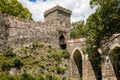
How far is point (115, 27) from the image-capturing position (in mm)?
10633

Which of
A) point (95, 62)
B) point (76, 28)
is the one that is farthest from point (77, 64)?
point (76, 28)

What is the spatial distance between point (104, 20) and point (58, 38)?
1213 centimetres

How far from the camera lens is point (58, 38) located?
891 inches

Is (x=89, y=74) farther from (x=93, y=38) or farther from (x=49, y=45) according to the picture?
(x=93, y=38)

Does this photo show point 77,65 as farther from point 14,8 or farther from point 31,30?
point 14,8

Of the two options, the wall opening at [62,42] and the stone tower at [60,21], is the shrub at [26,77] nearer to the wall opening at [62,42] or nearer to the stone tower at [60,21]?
the stone tower at [60,21]

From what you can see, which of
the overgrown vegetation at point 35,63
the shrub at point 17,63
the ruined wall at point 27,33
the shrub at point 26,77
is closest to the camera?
the shrub at point 26,77

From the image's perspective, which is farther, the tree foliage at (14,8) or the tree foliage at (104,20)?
the tree foliage at (14,8)

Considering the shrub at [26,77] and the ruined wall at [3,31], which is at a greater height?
the ruined wall at [3,31]

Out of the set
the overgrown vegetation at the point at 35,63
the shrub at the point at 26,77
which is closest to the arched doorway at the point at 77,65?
the overgrown vegetation at the point at 35,63

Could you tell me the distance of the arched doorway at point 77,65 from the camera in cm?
2164

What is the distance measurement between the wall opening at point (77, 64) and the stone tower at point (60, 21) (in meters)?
1.79

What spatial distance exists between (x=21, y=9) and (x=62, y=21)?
17.8 feet

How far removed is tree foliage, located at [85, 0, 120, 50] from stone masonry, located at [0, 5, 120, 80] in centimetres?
457
